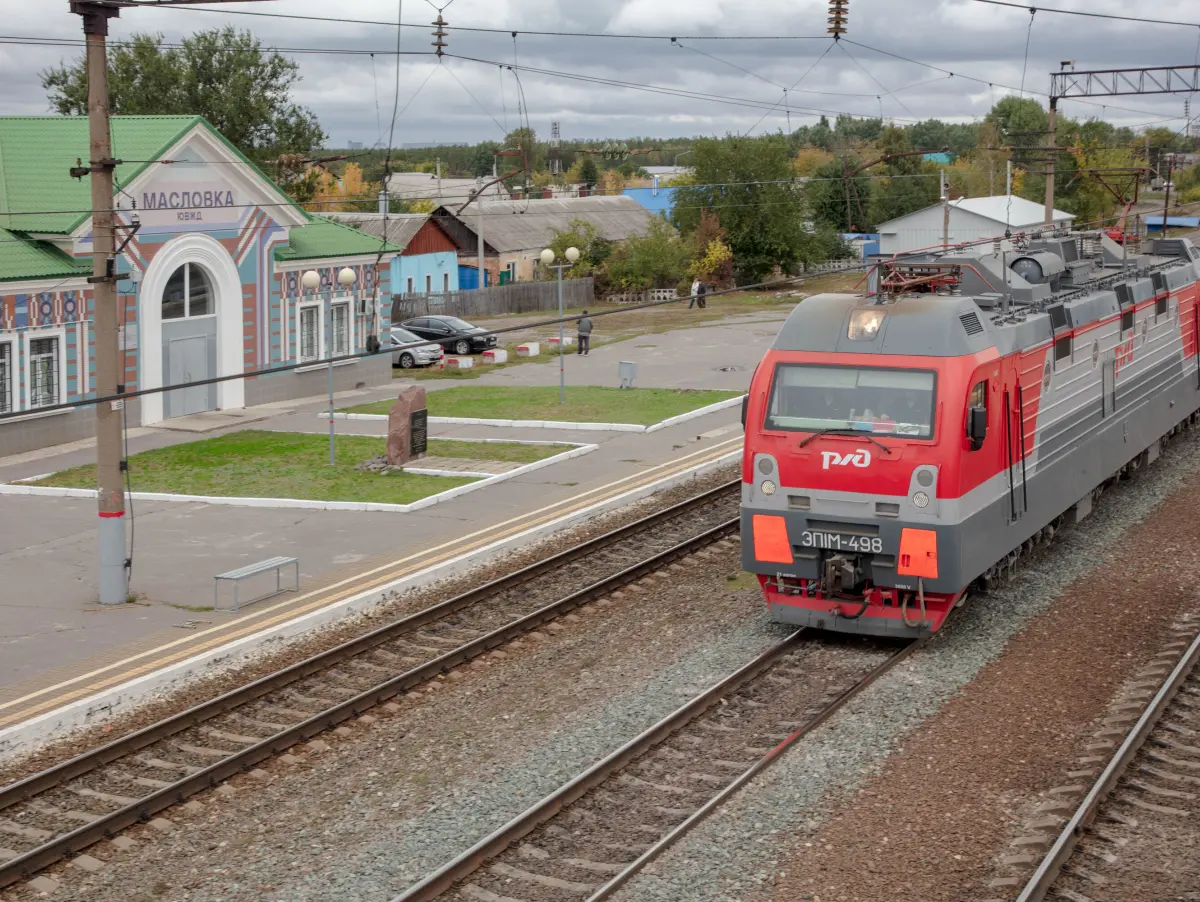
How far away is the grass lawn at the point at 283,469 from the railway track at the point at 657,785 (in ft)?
32.2

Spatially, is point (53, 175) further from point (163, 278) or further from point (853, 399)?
point (853, 399)

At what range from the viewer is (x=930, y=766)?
11.5 meters

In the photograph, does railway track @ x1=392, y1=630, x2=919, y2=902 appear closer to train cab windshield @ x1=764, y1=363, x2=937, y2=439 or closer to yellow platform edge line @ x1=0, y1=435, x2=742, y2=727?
train cab windshield @ x1=764, y1=363, x2=937, y2=439

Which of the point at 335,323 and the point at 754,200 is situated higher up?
the point at 754,200

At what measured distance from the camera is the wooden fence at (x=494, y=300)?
2283 inches

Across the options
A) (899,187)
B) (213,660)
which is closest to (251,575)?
(213,660)

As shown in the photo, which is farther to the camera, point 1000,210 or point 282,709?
point 1000,210

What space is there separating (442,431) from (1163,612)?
642 inches

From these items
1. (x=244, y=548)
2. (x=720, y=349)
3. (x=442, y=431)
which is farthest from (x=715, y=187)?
(x=244, y=548)

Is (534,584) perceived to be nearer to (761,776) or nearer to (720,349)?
(761,776)

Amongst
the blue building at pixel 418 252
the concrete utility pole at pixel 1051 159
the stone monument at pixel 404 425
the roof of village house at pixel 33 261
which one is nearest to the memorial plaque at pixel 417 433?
the stone monument at pixel 404 425

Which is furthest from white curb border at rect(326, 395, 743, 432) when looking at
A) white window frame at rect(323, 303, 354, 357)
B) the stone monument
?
white window frame at rect(323, 303, 354, 357)

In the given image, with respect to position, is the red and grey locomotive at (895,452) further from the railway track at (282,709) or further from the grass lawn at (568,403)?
the grass lawn at (568,403)

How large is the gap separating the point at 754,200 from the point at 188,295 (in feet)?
132
